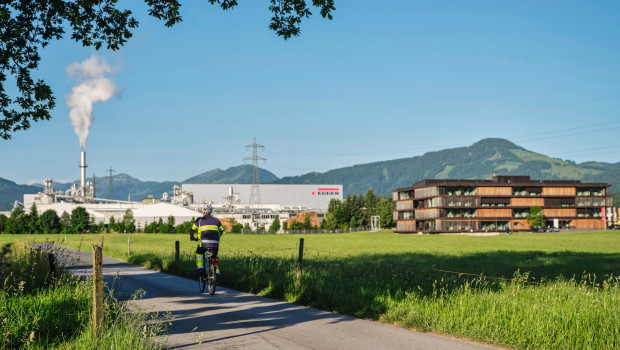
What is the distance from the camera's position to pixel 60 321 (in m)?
9.09

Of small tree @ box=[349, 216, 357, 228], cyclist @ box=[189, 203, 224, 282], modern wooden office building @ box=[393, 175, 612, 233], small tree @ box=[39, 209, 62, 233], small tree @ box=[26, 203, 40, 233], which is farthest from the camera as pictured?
small tree @ box=[349, 216, 357, 228]

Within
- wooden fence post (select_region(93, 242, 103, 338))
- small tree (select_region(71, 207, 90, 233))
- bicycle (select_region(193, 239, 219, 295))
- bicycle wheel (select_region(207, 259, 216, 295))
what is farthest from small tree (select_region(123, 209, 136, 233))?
wooden fence post (select_region(93, 242, 103, 338))

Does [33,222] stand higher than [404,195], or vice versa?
[404,195]

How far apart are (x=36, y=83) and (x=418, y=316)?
41.4 ft

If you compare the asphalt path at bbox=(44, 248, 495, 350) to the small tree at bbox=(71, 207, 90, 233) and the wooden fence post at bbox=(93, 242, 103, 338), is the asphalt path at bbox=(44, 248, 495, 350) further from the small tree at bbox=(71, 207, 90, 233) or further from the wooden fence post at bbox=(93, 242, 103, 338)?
the small tree at bbox=(71, 207, 90, 233)

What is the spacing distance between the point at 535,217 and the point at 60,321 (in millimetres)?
111431

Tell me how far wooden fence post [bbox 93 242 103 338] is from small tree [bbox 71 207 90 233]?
11260cm

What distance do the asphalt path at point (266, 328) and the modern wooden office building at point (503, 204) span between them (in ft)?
333

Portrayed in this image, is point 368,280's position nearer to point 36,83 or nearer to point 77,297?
point 77,297

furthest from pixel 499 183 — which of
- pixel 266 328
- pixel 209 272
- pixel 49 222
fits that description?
pixel 266 328

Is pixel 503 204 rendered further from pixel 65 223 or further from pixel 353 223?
pixel 65 223

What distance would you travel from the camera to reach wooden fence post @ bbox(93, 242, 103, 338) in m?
7.34

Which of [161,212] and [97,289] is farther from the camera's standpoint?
[161,212]

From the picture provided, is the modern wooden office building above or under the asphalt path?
above
